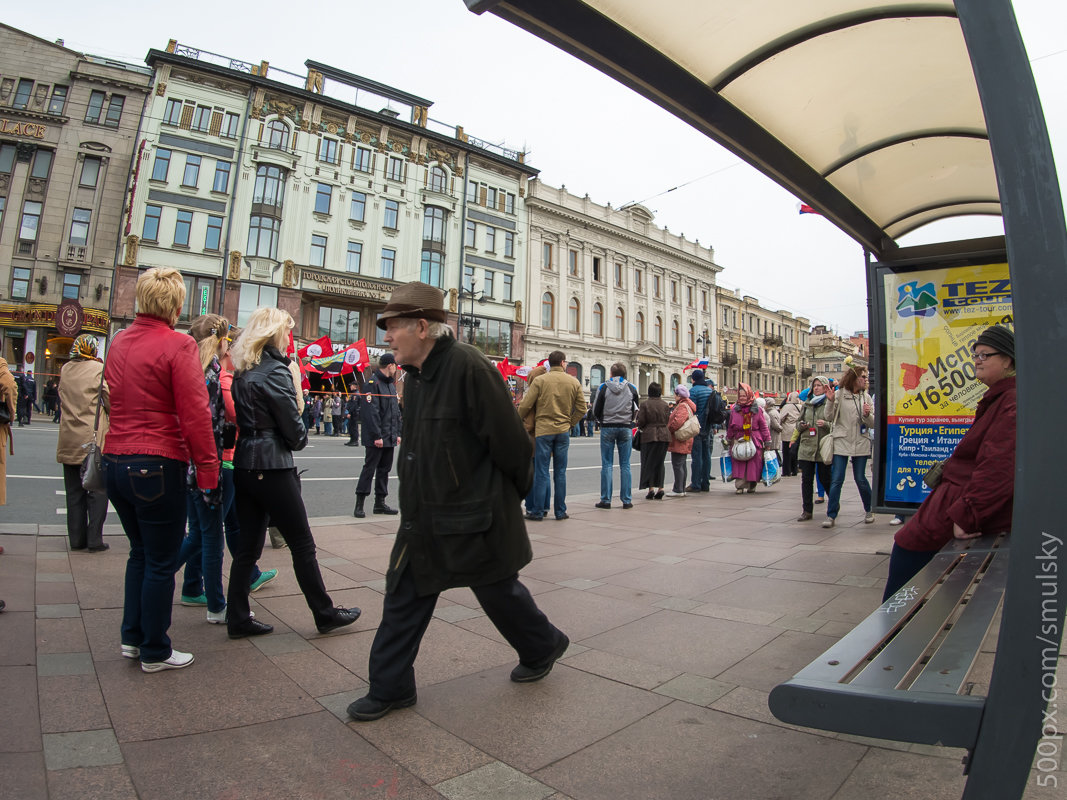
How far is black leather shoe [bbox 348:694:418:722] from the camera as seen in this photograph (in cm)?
248

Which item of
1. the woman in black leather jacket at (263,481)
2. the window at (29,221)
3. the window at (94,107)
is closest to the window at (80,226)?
the window at (29,221)

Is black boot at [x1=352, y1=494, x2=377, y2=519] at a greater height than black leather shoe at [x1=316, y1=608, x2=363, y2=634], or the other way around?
black boot at [x1=352, y1=494, x2=377, y2=519]

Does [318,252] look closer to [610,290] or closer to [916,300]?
[610,290]

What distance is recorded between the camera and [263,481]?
3.38 m

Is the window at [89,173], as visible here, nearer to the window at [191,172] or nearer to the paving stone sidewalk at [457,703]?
the window at [191,172]

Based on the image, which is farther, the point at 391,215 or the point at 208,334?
the point at 391,215

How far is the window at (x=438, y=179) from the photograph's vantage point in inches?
1533

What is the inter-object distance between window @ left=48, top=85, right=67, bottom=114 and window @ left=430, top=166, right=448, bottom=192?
18.8m

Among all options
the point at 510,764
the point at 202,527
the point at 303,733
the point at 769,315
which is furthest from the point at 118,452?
the point at 769,315

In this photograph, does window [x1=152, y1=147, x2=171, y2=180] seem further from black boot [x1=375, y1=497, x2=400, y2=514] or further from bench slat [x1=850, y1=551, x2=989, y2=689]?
bench slat [x1=850, y1=551, x2=989, y2=689]

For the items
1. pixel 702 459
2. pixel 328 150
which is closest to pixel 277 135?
pixel 328 150

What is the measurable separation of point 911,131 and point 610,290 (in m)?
43.7

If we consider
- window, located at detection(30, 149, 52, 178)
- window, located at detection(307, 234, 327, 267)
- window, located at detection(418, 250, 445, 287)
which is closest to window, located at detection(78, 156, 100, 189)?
window, located at detection(30, 149, 52, 178)

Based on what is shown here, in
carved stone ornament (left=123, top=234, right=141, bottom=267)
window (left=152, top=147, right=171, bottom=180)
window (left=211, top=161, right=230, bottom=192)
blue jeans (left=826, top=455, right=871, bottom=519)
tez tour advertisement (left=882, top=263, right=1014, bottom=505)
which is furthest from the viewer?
window (left=211, top=161, right=230, bottom=192)
